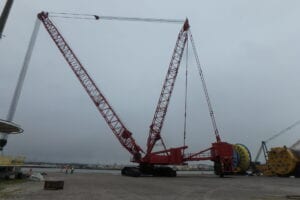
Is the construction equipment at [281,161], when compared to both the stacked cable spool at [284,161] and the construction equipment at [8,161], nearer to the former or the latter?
the stacked cable spool at [284,161]

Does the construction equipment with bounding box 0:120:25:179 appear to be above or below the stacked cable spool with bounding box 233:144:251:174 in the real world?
below

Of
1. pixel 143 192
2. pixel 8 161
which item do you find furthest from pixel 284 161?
pixel 8 161

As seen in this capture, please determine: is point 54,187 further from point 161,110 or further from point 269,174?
point 269,174

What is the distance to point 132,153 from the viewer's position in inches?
2386

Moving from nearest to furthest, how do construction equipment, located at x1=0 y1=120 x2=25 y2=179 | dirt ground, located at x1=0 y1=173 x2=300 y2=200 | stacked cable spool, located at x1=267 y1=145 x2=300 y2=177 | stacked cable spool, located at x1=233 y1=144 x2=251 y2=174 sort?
dirt ground, located at x1=0 y1=173 x2=300 y2=200
construction equipment, located at x1=0 y1=120 x2=25 y2=179
stacked cable spool, located at x1=267 y1=145 x2=300 y2=177
stacked cable spool, located at x1=233 y1=144 x2=251 y2=174

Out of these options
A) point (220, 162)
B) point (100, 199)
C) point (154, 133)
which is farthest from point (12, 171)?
point (220, 162)

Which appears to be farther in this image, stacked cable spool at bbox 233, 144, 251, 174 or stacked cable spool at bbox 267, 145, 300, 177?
stacked cable spool at bbox 233, 144, 251, 174

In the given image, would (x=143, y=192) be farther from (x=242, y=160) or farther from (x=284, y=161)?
(x=242, y=160)

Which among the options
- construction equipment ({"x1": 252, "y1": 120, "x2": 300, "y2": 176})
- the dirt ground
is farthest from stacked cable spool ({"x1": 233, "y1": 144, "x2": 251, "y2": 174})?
the dirt ground

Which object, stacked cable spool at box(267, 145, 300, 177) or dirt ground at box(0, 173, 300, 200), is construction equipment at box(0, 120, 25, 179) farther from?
Result: stacked cable spool at box(267, 145, 300, 177)

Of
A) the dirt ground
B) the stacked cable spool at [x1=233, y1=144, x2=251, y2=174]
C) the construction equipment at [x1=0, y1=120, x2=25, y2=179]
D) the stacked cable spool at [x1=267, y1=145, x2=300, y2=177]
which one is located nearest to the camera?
the dirt ground

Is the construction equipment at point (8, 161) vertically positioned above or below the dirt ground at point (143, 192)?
above

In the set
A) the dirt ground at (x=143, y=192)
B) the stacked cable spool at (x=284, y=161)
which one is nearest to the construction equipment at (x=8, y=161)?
the dirt ground at (x=143, y=192)

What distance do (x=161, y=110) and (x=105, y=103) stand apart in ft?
34.5
